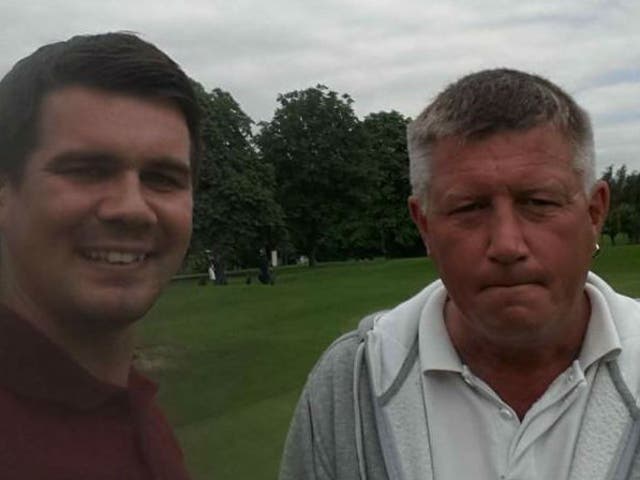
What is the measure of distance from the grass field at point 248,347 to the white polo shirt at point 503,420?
55 cm

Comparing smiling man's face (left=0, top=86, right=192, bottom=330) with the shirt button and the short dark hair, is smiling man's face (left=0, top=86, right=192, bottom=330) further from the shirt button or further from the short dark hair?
the shirt button

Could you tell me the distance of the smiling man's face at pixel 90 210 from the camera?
155 cm

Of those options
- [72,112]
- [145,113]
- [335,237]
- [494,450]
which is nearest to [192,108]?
[145,113]

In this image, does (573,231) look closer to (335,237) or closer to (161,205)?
(161,205)

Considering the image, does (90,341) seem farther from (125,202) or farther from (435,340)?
(435,340)

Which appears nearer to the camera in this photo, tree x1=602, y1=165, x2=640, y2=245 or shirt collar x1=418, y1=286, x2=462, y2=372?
shirt collar x1=418, y1=286, x2=462, y2=372

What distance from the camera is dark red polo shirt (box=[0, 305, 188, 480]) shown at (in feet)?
5.01

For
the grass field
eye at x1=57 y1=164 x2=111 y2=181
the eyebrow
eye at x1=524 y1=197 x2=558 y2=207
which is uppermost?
the eyebrow

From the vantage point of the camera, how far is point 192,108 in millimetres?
1713

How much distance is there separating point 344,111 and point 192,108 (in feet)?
160

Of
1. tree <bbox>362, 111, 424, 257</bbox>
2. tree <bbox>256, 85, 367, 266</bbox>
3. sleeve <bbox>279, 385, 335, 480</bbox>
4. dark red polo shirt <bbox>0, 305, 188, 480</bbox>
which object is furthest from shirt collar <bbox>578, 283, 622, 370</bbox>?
tree <bbox>362, 111, 424, 257</bbox>

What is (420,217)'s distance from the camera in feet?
7.09

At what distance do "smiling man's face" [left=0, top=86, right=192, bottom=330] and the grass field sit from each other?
0.41 ft

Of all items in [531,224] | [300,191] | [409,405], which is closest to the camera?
[531,224]
